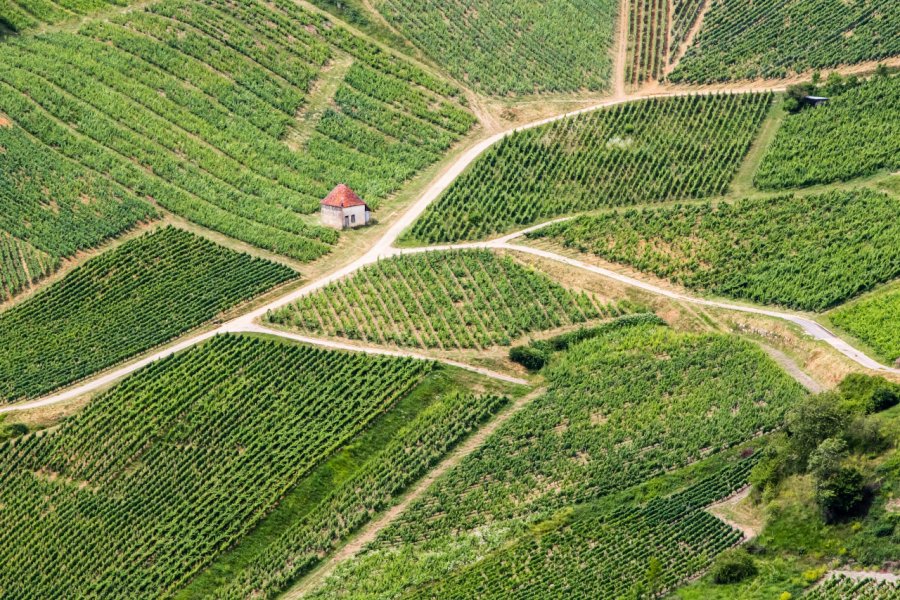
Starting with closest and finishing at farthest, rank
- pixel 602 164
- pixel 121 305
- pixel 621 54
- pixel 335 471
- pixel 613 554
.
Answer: pixel 613 554
pixel 335 471
pixel 121 305
pixel 602 164
pixel 621 54

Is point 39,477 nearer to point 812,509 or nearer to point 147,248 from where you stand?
point 147,248

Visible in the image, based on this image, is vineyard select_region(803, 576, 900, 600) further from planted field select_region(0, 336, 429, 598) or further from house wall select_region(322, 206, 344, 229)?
house wall select_region(322, 206, 344, 229)

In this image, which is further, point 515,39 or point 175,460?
point 515,39

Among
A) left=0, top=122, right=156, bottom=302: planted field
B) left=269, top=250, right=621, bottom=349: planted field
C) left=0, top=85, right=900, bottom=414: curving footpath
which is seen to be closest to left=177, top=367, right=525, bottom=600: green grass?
left=0, top=85, right=900, bottom=414: curving footpath

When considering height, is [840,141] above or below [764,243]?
above

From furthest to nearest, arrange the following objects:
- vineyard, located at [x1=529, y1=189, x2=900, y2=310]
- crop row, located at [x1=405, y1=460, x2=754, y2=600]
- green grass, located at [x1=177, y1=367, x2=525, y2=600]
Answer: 1. vineyard, located at [x1=529, y1=189, x2=900, y2=310]
2. green grass, located at [x1=177, y1=367, x2=525, y2=600]
3. crop row, located at [x1=405, y1=460, x2=754, y2=600]

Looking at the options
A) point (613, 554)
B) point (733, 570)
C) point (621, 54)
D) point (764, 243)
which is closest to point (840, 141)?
point (764, 243)

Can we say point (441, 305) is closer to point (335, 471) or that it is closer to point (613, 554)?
point (335, 471)
